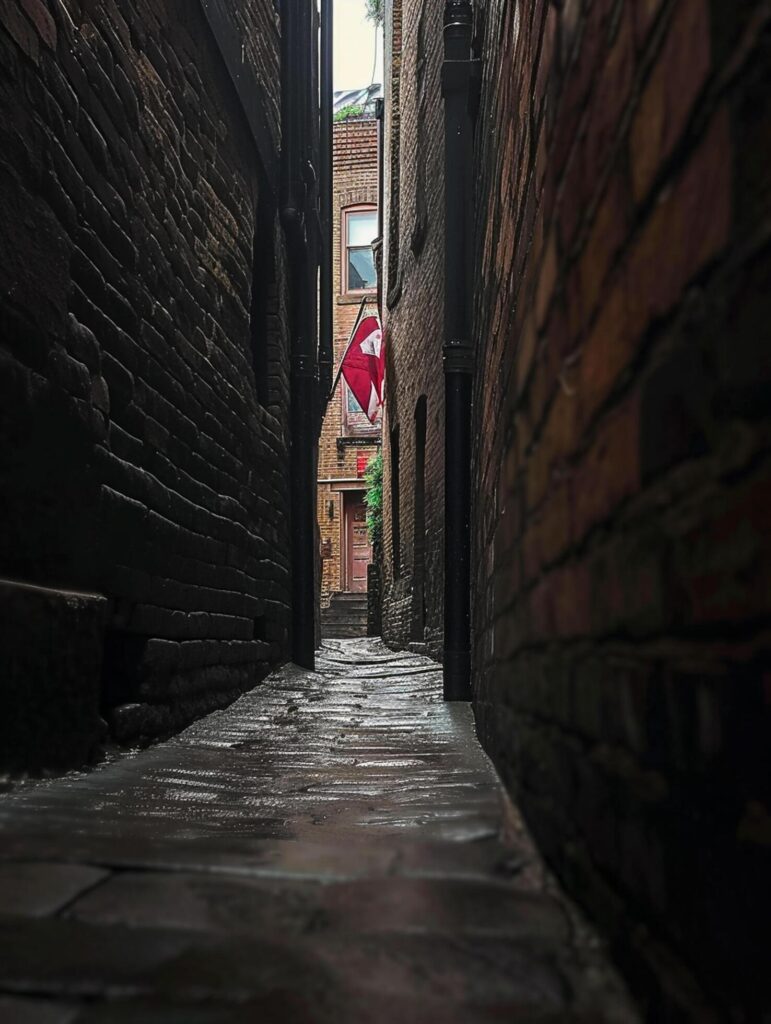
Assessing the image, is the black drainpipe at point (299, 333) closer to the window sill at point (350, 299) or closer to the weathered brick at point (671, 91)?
the weathered brick at point (671, 91)

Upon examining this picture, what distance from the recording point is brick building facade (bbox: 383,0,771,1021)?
722mm

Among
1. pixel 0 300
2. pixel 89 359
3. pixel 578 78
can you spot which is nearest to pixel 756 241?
pixel 578 78

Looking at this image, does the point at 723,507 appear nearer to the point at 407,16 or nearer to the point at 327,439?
the point at 407,16

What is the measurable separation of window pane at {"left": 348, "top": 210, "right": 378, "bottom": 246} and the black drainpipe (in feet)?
41.9

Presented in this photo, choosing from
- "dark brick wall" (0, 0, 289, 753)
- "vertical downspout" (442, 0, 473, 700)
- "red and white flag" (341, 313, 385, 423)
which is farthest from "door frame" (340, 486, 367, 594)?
"vertical downspout" (442, 0, 473, 700)

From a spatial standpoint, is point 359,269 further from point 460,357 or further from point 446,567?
point 446,567

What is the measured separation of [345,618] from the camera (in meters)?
17.3

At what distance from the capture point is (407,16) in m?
9.76

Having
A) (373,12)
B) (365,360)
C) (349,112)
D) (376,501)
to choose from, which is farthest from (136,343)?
(349,112)

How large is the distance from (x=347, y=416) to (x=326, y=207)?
356 inches

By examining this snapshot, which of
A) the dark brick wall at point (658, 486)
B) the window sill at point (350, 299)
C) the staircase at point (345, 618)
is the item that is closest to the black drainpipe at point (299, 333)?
the dark brick wall at point (658, 486)

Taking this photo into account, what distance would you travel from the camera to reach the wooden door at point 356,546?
19375 mm

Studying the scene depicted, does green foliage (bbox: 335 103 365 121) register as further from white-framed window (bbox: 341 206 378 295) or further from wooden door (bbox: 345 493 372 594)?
wooden door (bbox: 345 493 372 594)

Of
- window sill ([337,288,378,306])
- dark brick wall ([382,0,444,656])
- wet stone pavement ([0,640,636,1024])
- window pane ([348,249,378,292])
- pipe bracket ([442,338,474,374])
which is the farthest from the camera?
window pane ([348,249,378,292])
